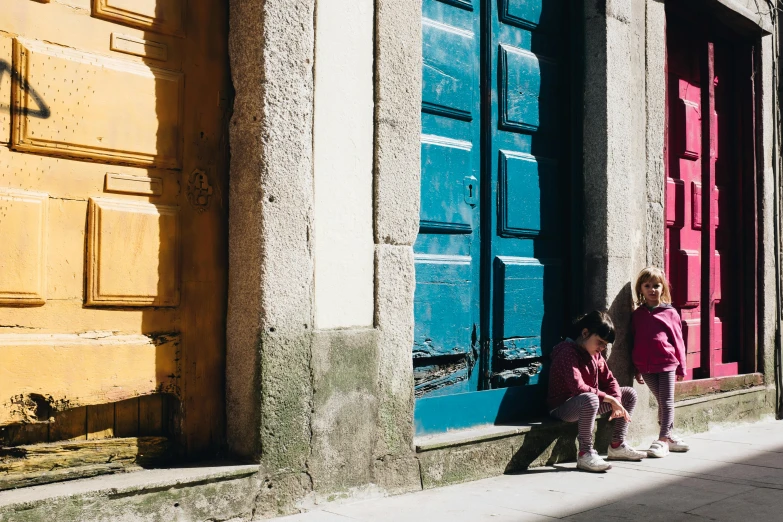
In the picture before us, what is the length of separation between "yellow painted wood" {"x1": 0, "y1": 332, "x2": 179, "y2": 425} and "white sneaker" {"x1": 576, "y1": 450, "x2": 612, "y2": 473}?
2524mm

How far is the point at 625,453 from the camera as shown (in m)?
5.30

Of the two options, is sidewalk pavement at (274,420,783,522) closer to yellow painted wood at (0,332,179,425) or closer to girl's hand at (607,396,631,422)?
girl's hand at (607,396,631,422)

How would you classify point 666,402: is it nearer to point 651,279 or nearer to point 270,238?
point 651,279

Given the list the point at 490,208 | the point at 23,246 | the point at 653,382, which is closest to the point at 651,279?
the point at 653,382

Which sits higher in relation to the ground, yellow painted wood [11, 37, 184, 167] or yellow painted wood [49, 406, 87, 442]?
yellow painted wood [11, 37, 184, 167]

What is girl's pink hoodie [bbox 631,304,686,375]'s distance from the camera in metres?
5.63

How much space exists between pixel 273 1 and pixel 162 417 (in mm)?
1844

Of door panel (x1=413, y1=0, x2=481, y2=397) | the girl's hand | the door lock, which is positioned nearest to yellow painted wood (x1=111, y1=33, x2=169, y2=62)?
door panel (x1=413, y1=0, x2=481, y2=397)

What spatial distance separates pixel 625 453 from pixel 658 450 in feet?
0.96

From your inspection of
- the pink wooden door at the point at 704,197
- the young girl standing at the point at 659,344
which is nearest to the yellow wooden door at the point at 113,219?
the young girl standing at the point at 659,344

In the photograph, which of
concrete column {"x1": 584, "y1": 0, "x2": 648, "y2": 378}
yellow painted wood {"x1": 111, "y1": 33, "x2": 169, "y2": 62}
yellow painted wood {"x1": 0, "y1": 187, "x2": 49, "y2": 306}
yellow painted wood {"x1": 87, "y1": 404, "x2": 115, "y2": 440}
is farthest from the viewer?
concrete column {"x1": 584, "y1": 0, "x2": 648, "y2": 378}

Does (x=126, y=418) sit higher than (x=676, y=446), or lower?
higher

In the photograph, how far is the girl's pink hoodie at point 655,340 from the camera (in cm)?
563

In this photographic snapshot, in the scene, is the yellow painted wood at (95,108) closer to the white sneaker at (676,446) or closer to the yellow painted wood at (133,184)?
the yellow painted wood at (133,184)
